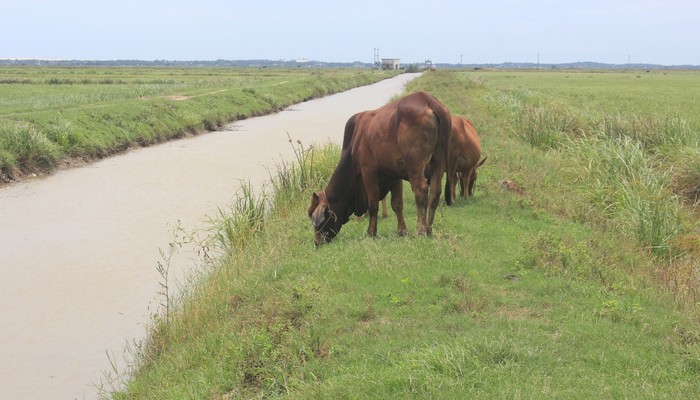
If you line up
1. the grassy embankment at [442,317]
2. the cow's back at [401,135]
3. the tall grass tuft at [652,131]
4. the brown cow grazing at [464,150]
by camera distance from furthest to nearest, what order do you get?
the tall grass tuft at [652,131] < the brown cow grazing at [464,150] < the cow's back at [401,135] < the grassy embankment at [442,317]

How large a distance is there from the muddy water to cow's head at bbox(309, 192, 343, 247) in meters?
2.14

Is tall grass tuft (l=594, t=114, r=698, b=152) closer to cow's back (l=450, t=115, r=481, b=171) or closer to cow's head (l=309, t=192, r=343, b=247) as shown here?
cow's back (l=450, t=115, r=481, b=171)

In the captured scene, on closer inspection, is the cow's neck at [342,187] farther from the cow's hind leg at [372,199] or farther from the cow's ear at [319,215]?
the cow's hind leg at [372,199]

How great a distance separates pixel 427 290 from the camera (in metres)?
6.27

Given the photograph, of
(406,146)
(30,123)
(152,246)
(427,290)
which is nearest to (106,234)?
(152,246)

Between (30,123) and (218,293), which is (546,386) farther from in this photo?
(30,123)

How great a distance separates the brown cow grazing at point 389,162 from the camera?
7.45 metres

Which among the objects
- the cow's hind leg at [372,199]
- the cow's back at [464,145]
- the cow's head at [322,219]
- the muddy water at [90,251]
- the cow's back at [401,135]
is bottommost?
the muddy water at [90,251]

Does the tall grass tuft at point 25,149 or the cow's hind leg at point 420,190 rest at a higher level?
the cow's hind leg at point 420,190

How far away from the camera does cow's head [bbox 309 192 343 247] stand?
8.23m

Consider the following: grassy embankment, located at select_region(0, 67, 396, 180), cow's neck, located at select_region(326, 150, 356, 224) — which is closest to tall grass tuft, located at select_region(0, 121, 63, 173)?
grassy embankment, located at select_region(0, 67, 396, 180)

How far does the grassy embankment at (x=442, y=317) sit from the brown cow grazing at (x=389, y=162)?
378mm

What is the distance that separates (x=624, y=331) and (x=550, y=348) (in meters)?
0.74

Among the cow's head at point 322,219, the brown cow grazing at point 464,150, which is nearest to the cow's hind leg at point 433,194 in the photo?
the cow's head at point 322,219
